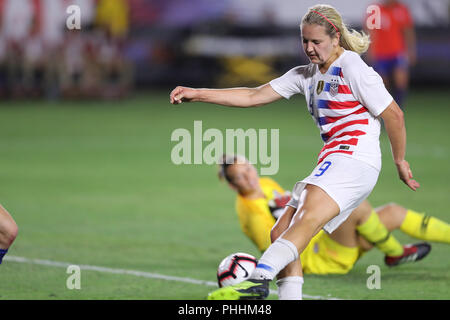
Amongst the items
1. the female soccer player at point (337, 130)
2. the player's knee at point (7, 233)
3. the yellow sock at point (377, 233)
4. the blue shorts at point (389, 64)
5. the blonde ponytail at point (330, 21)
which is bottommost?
the yellow sock at point (377, 233)

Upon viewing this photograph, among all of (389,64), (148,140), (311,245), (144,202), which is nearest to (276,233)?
(311,245)

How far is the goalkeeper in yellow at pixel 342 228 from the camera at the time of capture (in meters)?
6.52

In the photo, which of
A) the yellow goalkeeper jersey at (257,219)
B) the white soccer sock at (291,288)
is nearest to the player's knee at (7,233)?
the white soccer sock at (291,288)

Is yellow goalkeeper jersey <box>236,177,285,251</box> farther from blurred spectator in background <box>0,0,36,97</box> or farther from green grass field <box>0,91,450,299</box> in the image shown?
blurred spectator in background <box>0,0,36,97</box>

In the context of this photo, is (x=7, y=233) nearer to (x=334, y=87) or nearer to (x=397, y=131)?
(x=334, y=87)

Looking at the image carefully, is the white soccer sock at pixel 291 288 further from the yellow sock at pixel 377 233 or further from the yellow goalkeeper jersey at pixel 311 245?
the yellow sock at pixel 377 233

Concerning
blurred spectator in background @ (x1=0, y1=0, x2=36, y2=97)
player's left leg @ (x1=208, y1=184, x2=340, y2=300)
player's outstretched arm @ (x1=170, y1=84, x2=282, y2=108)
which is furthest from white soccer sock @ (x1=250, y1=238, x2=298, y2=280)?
blurred spectator in background @ (x1=0, y1=0, x2=36, y2=97)

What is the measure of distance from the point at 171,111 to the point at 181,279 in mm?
13739

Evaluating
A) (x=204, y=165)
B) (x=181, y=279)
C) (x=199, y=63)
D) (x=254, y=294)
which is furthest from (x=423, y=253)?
(x=199, y=63)

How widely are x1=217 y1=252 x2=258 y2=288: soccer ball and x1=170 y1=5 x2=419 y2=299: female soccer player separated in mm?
426

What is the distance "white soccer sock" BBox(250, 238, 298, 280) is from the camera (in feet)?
15.5

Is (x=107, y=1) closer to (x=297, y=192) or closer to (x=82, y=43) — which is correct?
(x=82, y=43)

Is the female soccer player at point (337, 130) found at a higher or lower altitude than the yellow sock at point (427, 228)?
higher

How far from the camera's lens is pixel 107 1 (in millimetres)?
22828
